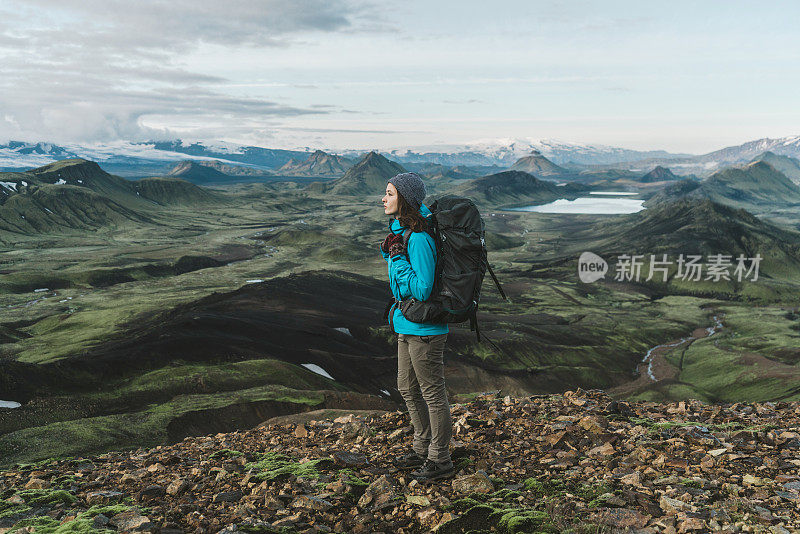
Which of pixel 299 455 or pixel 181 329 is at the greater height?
pixel 299 455

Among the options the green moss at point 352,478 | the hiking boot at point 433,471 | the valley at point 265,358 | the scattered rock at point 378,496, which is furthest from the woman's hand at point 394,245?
the green moss at point 352,478

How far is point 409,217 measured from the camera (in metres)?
9.17

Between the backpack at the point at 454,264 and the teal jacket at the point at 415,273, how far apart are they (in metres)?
0.17

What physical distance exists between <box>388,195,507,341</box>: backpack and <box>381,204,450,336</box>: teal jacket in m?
0.17

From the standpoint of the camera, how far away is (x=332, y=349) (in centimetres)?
9012

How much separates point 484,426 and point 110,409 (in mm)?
29053

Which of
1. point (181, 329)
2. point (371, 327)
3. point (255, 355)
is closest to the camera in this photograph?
point (255, 355)

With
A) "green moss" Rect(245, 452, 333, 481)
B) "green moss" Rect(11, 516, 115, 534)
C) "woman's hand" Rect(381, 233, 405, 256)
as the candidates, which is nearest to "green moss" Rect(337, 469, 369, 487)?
"green moss" Rect(245, 452, 333, 481)

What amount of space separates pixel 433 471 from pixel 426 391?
1.68 meters

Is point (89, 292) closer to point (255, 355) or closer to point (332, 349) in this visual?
point (332, 349)

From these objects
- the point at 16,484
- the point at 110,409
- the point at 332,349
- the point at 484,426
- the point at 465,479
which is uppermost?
the point at 465,479

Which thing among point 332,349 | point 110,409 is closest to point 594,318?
point 332,349

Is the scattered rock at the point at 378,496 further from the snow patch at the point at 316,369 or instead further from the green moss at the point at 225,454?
the snow patch at the point at 316,369

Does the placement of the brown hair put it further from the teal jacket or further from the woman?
the teal jacket
